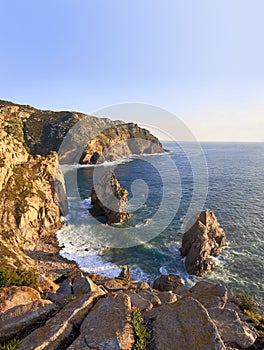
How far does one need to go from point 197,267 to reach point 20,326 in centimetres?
3455

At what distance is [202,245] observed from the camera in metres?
41.1

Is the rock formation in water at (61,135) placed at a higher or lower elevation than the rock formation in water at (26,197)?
higher

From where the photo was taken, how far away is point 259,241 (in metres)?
47.5

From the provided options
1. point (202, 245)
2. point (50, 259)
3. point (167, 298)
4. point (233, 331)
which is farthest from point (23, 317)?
point (202, 245)

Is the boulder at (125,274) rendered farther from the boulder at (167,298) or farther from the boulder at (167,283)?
the boulder at (167,298)

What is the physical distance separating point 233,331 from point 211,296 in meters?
3.58

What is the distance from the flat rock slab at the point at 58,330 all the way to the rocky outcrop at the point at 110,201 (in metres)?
46.6

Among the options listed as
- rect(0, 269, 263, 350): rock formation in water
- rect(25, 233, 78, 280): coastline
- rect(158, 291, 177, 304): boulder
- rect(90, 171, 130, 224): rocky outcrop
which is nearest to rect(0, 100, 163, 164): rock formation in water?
rect(90, 171, 130, 224): rocky outcrop

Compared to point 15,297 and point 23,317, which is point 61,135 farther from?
point 23,317

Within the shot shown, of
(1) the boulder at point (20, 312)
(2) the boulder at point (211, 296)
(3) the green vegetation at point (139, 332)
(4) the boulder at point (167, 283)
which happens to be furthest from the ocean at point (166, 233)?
(3) the green vegetation at point (139, 332)

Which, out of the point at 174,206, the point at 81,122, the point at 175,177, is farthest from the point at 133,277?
the point at 81,122

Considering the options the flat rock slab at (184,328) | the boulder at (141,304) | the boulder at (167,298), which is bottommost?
the boulder at (167,298)

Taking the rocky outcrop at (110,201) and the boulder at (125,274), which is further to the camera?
the rocky outcrop at (110,201)

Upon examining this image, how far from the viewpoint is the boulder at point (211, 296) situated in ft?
44.3
